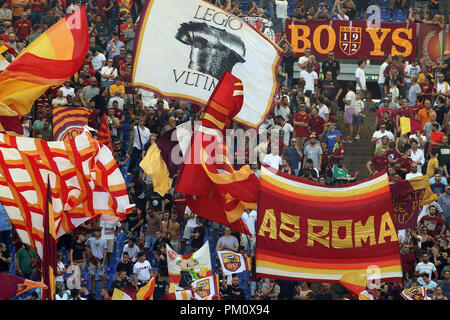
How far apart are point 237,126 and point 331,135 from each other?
2036 mm

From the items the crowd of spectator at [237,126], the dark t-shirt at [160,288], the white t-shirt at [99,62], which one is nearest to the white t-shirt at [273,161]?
the crowd of spectator at [237,126]

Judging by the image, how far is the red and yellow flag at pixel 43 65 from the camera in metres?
21.1

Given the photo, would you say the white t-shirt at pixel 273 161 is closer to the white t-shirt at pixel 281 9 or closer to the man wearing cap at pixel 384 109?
the man wearing cap at pixel 384 109

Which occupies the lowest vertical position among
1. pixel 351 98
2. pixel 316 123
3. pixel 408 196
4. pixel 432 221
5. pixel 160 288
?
pixel 160 288

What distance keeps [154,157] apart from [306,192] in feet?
13.4

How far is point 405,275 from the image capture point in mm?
22406

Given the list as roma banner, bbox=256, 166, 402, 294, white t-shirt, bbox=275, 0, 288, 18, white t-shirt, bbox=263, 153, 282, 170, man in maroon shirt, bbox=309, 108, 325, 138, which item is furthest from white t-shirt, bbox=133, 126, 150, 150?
as roma banner, bbox=256, 166, 402, 294

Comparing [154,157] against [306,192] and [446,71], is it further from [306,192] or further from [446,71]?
[446,71]

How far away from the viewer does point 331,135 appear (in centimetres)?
2570

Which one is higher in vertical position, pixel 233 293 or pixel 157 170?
pixel 157 170

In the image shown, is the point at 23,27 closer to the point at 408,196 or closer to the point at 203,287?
the point at 203,287

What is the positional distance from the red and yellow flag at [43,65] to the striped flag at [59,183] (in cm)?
194

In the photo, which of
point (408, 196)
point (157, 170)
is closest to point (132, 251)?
point (157, 170)

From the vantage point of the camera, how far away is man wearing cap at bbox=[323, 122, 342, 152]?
2561cm
